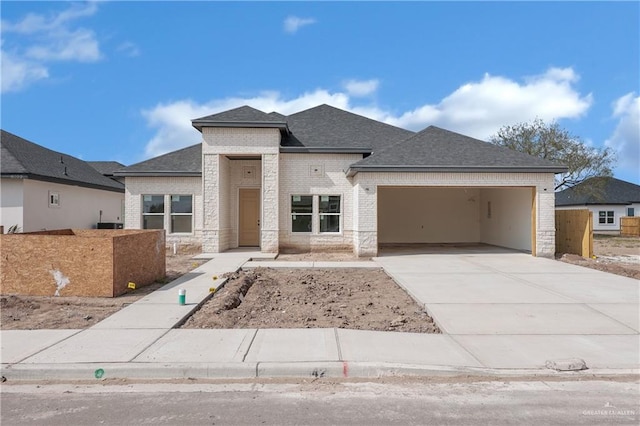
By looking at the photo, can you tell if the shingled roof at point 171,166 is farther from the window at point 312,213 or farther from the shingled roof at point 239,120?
the window at point 312,213

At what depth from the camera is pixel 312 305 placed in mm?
8375

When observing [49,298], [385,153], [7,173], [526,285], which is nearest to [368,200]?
[385,153]

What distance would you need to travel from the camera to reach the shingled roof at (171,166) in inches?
728

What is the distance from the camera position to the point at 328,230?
18.4m

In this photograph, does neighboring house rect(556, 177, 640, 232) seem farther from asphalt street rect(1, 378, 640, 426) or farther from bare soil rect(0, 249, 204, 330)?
bare soil rect(0, 249, 204, 330)

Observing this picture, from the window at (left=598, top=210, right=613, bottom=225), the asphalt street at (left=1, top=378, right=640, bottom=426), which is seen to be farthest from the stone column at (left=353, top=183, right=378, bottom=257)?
the window at (left=598, top=210, right=613, bottom=225)

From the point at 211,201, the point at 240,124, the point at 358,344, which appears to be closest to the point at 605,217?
the point at 240,124

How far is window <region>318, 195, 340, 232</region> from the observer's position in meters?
18.4

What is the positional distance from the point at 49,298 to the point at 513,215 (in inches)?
731

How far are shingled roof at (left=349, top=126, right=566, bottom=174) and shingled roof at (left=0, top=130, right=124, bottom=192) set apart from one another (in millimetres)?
14910

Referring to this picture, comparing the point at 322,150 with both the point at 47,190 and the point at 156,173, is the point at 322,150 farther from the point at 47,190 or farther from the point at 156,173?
the point at 47,190

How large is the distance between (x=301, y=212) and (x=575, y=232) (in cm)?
1194

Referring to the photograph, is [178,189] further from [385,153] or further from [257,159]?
[385,153]

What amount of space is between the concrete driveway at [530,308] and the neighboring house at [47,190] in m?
16.4
